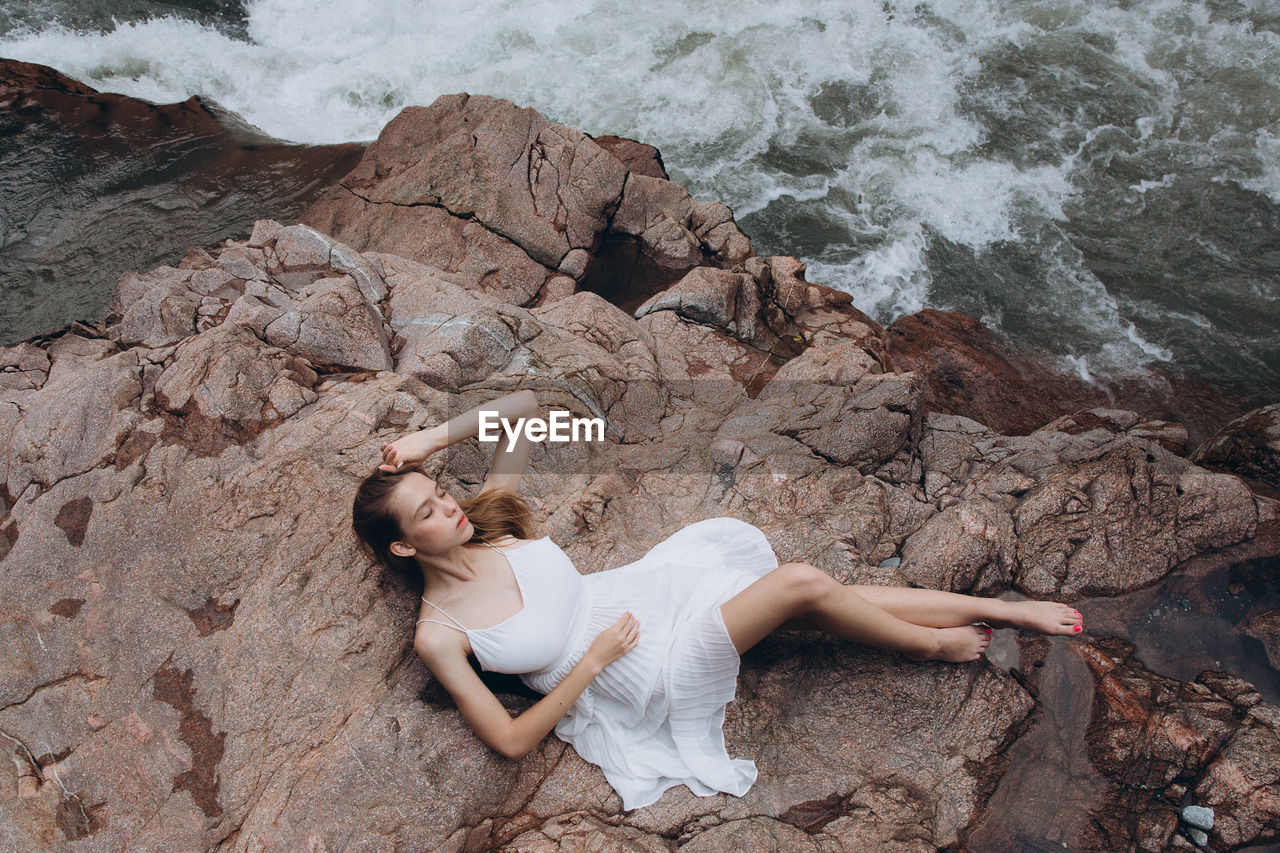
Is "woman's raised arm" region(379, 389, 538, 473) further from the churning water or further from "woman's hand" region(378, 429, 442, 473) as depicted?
the churning water

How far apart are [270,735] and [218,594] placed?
0.81 metres

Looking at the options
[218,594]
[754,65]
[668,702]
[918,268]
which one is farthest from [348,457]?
[754,65]

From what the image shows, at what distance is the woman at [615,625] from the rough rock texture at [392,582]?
0.55 ft

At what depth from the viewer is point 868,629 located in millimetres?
3594

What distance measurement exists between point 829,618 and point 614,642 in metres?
0.97

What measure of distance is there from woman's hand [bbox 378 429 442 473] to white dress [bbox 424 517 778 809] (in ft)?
1.98

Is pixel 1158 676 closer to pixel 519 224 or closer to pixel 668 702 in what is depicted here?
pixel 668 702

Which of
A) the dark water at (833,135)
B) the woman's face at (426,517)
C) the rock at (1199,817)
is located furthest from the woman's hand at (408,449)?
the dark water at (833,135)

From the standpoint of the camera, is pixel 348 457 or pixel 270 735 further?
pixel 348 457

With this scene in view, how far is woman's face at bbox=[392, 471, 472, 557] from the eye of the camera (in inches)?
136

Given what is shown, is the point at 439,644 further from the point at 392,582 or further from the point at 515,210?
the point at 515,210

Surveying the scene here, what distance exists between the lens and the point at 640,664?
12.0 ft

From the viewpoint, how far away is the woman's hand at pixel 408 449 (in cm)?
369

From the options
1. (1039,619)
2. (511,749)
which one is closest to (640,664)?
(511,749)
